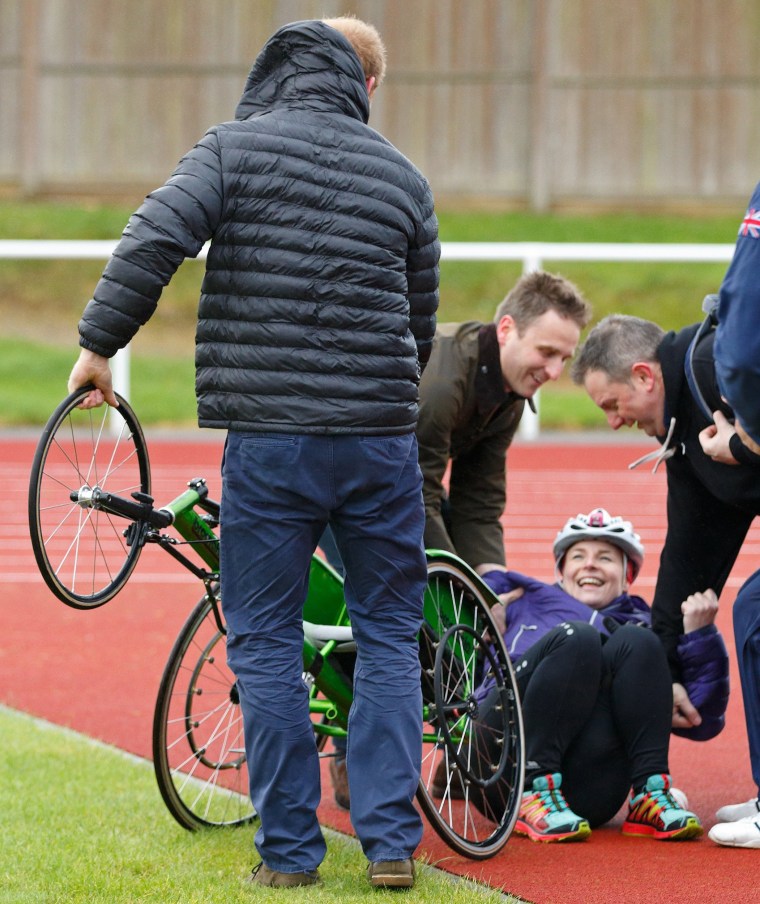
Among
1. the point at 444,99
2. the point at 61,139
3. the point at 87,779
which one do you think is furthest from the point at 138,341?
the point at 87,779

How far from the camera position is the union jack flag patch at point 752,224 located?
2.64m

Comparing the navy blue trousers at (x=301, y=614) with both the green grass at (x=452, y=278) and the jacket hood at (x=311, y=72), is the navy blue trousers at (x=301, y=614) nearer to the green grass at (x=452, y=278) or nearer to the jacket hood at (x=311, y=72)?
the jacket hood at (x=311, y=72)

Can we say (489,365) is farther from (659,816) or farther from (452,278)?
(452,278)

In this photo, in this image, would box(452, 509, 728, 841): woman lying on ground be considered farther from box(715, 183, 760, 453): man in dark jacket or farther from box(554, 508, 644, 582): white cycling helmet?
box(715, 183, 760, 453): man in dark jacket

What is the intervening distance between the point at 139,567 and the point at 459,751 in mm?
5541

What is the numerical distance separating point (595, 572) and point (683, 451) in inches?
26.8

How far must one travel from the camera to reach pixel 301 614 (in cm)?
381

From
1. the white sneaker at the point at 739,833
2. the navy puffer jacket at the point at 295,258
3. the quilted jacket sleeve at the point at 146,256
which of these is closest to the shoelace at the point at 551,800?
the white sneaker at the point at 739,833

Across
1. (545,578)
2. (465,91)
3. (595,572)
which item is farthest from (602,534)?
(465,91)

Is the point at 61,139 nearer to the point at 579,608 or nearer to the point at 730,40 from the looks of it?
the point at 730,40

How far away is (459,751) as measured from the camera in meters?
4.26

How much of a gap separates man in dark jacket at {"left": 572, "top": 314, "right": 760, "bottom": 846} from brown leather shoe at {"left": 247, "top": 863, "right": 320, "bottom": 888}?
51.6 inches

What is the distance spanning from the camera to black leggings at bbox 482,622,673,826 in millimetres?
4422

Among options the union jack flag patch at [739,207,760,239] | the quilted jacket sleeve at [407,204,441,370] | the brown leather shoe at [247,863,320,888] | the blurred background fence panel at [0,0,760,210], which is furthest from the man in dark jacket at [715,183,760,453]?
the blurred background fence panel at [0,0,760,210]
